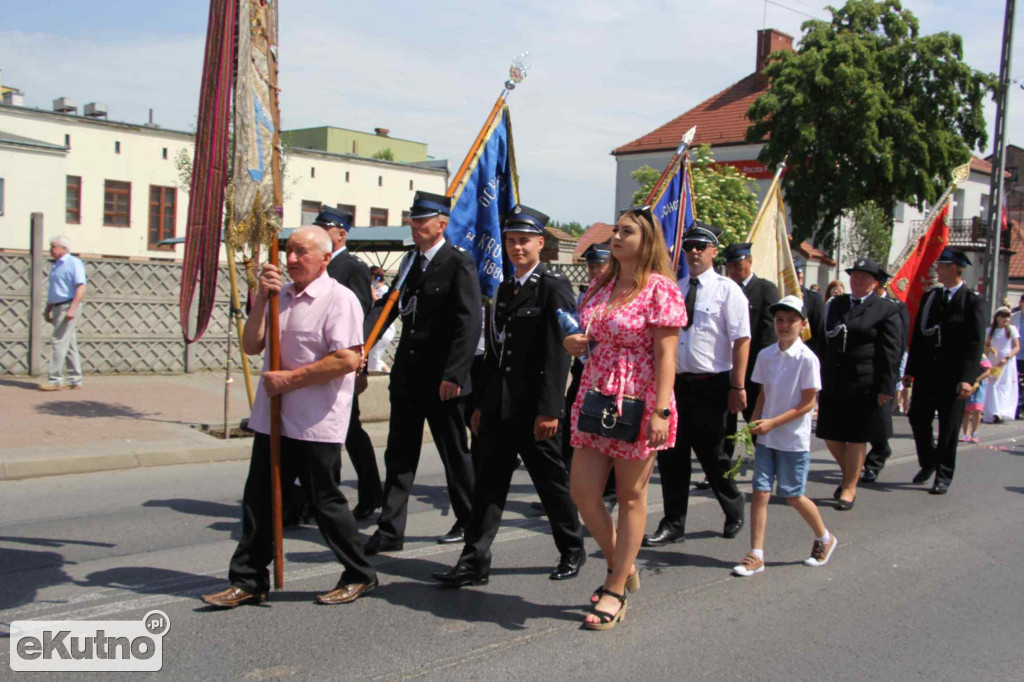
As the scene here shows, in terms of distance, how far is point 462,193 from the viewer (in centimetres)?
635

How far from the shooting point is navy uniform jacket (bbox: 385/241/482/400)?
17.3 ft

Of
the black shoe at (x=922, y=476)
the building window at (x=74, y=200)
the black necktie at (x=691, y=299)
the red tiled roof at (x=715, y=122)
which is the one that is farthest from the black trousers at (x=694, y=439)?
the red tiled roof at (x=715, y=122)

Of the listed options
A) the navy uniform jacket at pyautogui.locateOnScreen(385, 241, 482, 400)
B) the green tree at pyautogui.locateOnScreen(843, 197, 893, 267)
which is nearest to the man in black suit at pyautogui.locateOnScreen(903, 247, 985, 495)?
the navy uniform jacket at pyautogui.locateOnScreen(385, 241, 482, 400)

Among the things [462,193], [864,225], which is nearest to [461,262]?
[462,193]

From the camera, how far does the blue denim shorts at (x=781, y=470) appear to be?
18.1ft

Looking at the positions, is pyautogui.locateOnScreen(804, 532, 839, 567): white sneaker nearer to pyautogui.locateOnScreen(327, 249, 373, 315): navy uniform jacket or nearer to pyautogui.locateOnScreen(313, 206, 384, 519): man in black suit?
pyautogui.locateOnScreen(313, 206, 384, 519): man in black suit

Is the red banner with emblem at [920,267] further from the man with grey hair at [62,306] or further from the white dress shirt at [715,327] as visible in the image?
the man with grey hair at [62,306]

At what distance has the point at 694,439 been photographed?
19.6 ft

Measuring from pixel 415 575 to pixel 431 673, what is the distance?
1.33m

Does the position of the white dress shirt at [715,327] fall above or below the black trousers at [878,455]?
above

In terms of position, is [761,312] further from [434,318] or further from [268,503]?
[268,503]

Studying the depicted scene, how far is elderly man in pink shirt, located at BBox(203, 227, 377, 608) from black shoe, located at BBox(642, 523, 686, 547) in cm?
225

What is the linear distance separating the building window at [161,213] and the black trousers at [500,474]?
35.1 m

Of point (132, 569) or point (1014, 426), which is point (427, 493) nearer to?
point (132, 569)
